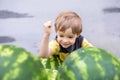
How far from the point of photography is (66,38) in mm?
1727

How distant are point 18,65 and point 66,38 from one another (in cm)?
120

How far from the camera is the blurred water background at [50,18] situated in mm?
3834

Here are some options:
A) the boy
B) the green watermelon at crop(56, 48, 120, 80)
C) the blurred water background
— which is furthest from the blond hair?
the blurred water background

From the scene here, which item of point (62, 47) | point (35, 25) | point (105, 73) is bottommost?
point (35, 25)

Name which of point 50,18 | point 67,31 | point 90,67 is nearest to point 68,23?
point 67,31

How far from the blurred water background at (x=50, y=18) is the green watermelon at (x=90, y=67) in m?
3.19

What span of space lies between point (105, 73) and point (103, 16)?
3500 mm

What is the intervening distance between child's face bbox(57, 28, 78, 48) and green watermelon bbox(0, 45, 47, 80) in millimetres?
1156

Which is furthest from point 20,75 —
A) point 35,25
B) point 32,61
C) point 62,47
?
point 35,25

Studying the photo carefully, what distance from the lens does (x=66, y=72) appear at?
1.85 feet

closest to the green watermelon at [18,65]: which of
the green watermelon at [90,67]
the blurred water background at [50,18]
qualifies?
the green watermelon at [90,67]

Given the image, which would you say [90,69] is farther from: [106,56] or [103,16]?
[103,16]

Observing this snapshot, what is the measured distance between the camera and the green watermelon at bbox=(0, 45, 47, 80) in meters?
0.53

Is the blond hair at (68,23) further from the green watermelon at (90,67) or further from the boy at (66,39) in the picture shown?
the green watermelon at (90,67)
